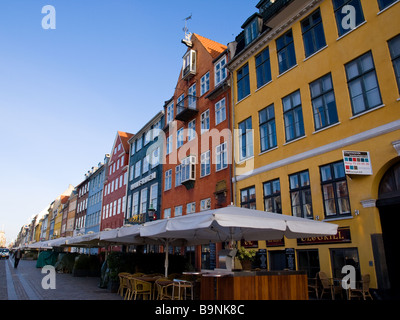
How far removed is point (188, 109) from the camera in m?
23.5

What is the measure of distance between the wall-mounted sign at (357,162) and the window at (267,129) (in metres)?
4.72

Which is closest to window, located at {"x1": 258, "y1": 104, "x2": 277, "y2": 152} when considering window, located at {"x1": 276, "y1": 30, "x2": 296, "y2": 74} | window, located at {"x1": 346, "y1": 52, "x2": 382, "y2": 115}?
window, located at {"x1": 276, "y1": 30, "x2": 296, "y2": 74}

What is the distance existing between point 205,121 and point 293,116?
29.3 ft

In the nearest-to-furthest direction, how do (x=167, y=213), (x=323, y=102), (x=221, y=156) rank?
(x=323, y=102), (x=221, y=156), (x=167, y=213)

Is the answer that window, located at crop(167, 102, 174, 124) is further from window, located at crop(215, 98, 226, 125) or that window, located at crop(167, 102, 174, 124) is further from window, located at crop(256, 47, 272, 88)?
window, located at crop(256, 47, 272, 88)

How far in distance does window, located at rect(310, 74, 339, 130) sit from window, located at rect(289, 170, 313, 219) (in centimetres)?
227

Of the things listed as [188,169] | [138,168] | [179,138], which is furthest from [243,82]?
[138,168]

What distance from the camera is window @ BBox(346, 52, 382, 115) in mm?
11164

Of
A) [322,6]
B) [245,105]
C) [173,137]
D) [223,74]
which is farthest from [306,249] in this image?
[173,137]

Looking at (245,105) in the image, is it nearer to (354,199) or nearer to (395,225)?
(354,199)

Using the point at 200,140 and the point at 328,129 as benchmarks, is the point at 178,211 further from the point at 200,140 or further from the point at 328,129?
the point at 328,129

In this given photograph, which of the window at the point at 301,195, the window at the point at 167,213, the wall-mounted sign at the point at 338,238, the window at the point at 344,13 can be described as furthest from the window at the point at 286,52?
the window at the point at 167,213

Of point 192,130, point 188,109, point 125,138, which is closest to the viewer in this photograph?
point 188,109
